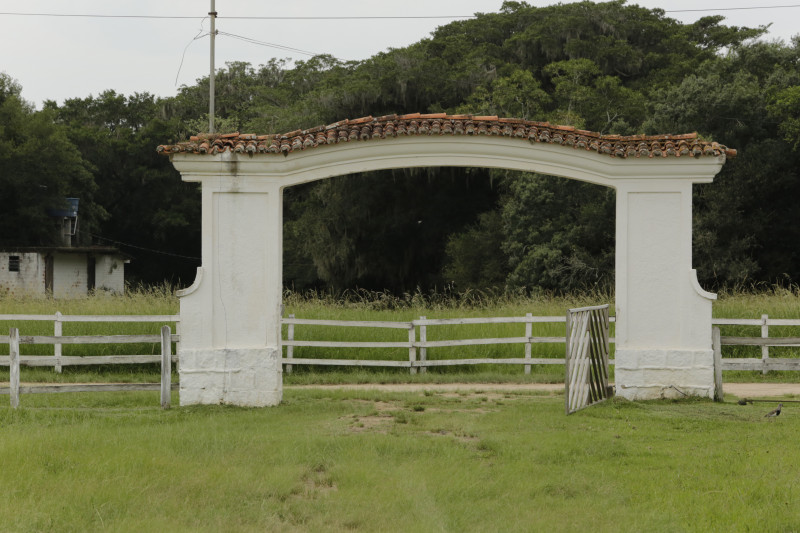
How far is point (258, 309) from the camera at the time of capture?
489 inches

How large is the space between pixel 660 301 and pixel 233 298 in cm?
593

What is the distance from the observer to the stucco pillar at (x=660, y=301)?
1249 centimetres

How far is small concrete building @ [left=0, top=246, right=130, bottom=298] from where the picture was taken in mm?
41406

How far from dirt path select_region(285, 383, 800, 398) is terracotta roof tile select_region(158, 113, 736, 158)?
447 cm

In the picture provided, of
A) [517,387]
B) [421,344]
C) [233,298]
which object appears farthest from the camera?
[421,344]

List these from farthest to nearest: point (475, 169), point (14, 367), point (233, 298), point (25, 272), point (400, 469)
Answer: point (25, 272) < point (475, 169) < point (233, 298) < point (14, 367) < point (400, 469)

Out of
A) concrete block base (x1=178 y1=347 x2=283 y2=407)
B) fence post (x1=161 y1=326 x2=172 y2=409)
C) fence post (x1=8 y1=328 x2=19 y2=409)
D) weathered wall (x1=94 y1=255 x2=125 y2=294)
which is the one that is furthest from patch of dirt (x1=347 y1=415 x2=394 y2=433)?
weathered wall (x1=94 y1=255 x2=125 y2=294)

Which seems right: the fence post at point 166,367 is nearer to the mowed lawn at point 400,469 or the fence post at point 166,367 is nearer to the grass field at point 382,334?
the mowed lawn at point 400,469

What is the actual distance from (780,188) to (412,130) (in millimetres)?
23805

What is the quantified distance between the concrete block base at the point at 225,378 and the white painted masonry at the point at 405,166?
14 mm

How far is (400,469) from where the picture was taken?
27.4 feet

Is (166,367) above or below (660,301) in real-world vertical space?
below

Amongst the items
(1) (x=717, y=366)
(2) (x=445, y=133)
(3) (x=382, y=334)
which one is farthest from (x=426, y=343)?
(1) (x=717, y=366)

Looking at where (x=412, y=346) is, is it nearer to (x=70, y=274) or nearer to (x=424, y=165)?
(x=424, y=165)
